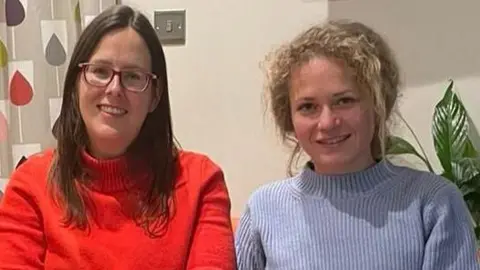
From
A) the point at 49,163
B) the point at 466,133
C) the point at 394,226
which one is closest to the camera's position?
the point at 394,226

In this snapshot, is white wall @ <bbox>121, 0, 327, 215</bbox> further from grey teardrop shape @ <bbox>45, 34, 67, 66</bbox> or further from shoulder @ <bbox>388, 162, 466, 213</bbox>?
shoulder @ <bbox>388, 162, 466, 213</bbox>

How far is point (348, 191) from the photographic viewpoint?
4.50 ft

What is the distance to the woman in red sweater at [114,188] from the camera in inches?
52.1

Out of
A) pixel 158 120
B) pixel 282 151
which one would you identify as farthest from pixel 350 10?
pixel 158 120

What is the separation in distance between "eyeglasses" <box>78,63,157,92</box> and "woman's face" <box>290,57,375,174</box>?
0.95ft

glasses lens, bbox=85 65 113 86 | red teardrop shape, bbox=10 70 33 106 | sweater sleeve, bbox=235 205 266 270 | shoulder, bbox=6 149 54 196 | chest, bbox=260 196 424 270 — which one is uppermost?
glasses lens, bbox=85 65 113 86

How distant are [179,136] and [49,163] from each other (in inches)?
34.8

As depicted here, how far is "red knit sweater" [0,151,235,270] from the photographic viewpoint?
1313mm

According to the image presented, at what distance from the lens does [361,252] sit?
1302 millimetres

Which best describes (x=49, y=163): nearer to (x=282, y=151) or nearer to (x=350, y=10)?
(x=282, y=151)

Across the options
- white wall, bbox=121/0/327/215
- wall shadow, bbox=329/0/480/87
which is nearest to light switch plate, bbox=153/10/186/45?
white wall, bbox=121/0/327/215

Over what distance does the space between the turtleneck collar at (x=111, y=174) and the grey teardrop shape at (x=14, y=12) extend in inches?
35.1

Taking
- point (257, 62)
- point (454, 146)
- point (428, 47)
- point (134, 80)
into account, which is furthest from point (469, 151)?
point (134, 80)

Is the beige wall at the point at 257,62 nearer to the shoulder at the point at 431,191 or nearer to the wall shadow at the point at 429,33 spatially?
the wall shadow at the point at 429,33
